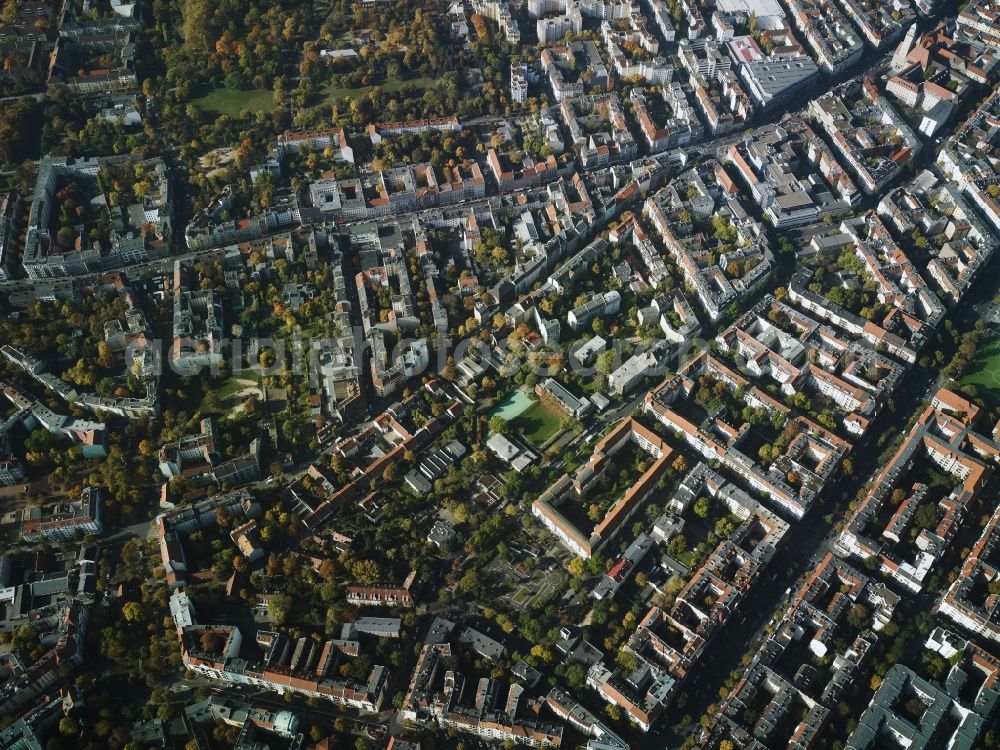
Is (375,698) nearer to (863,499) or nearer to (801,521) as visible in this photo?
(801,521)

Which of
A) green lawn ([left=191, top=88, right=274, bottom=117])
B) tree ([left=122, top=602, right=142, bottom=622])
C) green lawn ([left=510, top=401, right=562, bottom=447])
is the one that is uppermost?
green lawn ([left=191, top=88, right=274, bottom=117])

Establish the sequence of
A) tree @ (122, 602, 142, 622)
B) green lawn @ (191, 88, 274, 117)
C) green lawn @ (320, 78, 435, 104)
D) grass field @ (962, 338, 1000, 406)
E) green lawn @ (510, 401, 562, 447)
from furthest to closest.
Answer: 1. green lawn @ (320, 78, 435, 104)
2. green lawn @ (191, 88, 274, 117)
3. grass field @ (962, 338, 1000, 406)
4. green lawn @ (510, 401, 562, 447)
5. tree @ (122, 602, 142, 622)

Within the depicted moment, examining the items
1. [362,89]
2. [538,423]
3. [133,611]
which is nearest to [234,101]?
[362,89]

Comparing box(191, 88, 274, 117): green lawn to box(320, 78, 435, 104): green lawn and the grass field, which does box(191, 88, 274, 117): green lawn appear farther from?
the grass field

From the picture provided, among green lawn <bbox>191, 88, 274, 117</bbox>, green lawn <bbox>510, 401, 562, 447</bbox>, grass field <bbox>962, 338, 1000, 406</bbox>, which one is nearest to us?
green lawn <bbox>510, 401, 562, 447</bbox>

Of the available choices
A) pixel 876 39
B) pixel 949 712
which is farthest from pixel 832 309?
pixel 876 39

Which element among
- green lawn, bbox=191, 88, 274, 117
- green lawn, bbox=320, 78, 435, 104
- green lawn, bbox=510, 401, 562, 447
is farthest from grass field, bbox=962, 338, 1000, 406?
green lawn, bbox=191, 88, 274, 117

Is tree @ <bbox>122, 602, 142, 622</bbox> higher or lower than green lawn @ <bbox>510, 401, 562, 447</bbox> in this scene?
lower
